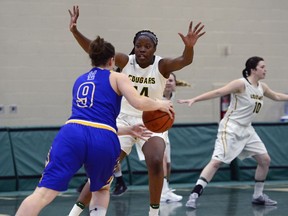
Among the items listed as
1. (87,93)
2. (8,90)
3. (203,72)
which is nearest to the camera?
(87,93)

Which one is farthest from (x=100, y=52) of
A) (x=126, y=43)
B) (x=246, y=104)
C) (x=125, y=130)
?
(x=126, y=43)

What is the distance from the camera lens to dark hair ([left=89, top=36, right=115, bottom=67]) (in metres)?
6.46

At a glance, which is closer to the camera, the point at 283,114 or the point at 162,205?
the point at 162,205

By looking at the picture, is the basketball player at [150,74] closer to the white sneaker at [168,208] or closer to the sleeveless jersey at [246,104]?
the white sneaker at [168,208]

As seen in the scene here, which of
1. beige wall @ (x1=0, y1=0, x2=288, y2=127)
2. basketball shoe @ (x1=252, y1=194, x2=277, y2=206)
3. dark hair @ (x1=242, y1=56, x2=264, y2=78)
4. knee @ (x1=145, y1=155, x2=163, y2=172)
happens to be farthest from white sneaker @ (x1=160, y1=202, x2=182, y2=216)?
beige wall @ (x1=0, y1=0, x2=288, y2=127)

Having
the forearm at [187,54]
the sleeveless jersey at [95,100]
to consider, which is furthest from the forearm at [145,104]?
the forearm at [187,54]

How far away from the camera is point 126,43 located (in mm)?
14375

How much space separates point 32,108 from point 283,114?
17.0ft

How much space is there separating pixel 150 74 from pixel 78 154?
2.05 m

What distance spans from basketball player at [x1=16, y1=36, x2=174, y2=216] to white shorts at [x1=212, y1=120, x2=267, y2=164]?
380cm

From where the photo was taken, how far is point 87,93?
20.7 ft

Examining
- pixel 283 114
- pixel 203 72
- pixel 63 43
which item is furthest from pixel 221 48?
pixel 63 43

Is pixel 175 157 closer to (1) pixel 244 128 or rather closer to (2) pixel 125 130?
(1) pixel 244 128

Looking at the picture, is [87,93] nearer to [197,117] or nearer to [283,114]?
[197,117]
